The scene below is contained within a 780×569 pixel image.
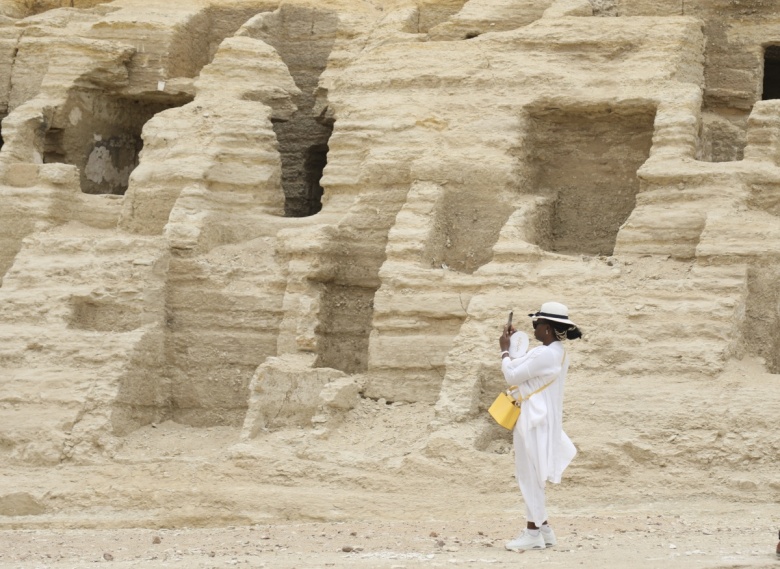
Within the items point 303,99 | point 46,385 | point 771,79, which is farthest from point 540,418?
point 303,99

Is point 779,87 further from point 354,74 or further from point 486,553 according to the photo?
point 486,553

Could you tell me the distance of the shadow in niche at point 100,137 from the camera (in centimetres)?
2030

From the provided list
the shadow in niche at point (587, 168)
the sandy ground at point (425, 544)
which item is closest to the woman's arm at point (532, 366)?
the sandy ground at point (425, 544)

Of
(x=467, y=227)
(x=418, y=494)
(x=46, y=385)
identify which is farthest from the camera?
(x=467, y=227)

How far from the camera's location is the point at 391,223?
56.1ft

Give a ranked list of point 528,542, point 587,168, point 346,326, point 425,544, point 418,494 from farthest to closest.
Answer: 1. point 587,168
2. point 346,326
3. point 418,494
4. point 425,544
5. point 528,542

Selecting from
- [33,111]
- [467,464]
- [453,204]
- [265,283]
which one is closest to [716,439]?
[467,464]

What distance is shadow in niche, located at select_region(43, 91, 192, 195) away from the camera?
799 inches

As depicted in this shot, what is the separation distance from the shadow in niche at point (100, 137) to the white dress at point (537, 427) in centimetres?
1056

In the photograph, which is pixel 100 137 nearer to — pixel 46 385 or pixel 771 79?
pixel 46 385

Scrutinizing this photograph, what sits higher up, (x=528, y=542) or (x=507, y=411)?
(x=507, y=411)

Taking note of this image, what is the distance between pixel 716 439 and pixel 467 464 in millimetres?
2071

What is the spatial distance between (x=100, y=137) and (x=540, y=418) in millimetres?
11254

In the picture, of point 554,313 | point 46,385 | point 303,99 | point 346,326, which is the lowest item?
point 46,385
